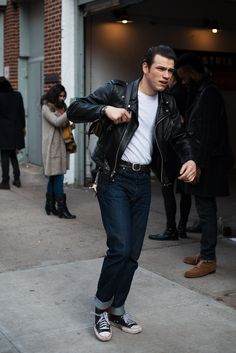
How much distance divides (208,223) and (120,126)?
1883 millimetres

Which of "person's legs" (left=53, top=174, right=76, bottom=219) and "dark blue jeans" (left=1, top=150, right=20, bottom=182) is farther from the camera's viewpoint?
"dark blue jeans" (left=1, top=150, right=20, bottom=182)

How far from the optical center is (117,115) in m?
3.52

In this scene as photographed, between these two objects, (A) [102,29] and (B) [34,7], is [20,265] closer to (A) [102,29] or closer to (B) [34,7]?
(A) [102,29]

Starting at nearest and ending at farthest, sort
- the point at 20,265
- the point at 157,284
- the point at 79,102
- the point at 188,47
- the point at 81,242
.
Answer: the point at 79,102 → the point at 157,284 → the point at 20,265 → the point at 81,242 → the point at 188,47

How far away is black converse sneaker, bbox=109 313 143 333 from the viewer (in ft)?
13.6

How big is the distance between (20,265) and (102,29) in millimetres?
5885

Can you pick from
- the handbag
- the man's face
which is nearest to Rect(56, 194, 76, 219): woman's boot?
the handbag

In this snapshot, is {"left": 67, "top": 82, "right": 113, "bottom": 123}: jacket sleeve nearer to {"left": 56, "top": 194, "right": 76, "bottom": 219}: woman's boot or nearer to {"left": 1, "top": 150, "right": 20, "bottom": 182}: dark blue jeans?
{"left": 56, "top": 194, "right": 76, "bottom": 219}: woman's boot

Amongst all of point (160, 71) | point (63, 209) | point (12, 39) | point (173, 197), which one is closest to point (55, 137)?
point (63, 209)

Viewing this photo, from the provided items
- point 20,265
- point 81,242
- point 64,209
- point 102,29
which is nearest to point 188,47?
point 102,29

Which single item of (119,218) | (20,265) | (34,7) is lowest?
(20,265)

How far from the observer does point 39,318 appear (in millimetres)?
4387

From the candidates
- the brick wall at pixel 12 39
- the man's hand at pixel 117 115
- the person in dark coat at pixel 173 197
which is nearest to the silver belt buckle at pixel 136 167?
the man's hand at pixel 117 115

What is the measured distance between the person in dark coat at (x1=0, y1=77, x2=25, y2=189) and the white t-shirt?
6.08 m
